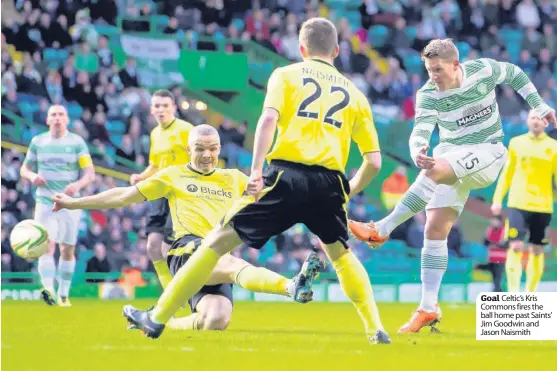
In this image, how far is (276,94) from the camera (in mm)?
7332

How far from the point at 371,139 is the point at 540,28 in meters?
19.7

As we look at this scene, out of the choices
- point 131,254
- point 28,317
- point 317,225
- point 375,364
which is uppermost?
point 317,225

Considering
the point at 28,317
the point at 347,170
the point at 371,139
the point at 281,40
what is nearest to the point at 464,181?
the point at 371,139

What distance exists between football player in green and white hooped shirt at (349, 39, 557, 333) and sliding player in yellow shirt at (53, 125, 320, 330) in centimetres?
97

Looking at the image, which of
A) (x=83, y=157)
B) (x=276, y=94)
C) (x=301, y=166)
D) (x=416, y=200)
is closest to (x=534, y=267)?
(x=416, y=200)

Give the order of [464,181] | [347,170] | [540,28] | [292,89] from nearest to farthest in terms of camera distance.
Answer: [292,89] → [464,181] → [347,170] → [540,28]

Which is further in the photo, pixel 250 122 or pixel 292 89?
pixel 250 122

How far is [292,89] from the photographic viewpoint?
7.41 metres

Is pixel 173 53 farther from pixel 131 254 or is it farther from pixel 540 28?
pixel 540 28

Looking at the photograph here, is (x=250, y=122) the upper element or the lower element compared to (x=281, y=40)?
lower

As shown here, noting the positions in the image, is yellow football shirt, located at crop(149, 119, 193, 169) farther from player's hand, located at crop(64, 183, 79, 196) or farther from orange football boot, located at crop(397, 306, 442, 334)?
orange football boot, located at crop(397, 306, 442, 334)

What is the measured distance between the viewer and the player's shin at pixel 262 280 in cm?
877

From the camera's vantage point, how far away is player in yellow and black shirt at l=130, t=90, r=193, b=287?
1238 centimetres

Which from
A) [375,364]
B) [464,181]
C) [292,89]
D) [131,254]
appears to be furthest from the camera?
[131,254]
